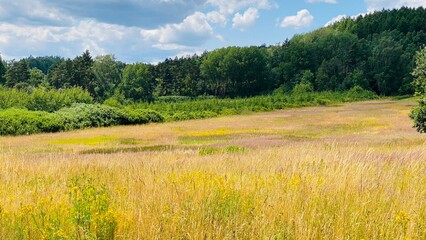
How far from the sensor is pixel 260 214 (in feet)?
14.0

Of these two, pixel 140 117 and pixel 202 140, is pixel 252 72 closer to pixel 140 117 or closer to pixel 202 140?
pixel 140 117

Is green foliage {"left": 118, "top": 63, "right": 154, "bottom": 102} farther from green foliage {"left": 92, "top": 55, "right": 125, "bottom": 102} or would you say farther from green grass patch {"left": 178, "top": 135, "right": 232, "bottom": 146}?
green grass patch {"left": 178, "top": 135, "right": 232, "bottom": 146}

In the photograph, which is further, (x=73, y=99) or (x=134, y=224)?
(x=73, y=99)

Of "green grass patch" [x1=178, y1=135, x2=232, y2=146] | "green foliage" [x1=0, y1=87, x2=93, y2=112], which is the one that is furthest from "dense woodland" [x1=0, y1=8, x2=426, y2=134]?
"green grass patch" [x1=178, y1=135, x2=232, y2=146]

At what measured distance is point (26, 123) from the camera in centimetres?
5000

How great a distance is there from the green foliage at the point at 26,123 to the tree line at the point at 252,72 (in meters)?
69.0

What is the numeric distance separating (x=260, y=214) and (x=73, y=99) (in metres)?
85.4

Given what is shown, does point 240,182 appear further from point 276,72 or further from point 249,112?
point 276,72

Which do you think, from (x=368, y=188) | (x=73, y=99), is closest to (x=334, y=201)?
(x=368, y=188)

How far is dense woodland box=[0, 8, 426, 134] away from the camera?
124 m

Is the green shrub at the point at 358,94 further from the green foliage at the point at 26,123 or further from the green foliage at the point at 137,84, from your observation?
the green foliage at the point at 26,123

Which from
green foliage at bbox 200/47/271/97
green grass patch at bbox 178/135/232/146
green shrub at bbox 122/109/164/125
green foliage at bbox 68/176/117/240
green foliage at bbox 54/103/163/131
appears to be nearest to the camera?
green foliage at bbox 68/176/117/240

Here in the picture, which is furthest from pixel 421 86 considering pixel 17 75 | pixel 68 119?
pixel 17 75

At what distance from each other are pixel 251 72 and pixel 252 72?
373 millimetres
